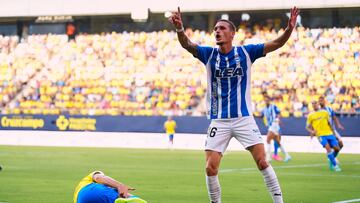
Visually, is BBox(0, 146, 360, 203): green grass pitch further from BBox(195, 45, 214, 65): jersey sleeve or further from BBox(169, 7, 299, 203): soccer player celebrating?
BBox(195, 45, 214, 65): jersey sleeve

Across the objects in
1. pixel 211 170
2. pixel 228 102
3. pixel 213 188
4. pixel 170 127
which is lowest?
pixel 170 127

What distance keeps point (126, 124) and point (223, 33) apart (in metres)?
29.3

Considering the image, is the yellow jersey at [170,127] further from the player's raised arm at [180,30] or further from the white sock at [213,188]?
the white sock at [213,188]

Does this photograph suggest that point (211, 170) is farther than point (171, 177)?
No

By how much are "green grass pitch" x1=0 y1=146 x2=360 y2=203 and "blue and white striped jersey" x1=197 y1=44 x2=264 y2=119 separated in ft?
11.6

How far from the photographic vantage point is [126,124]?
40.5m

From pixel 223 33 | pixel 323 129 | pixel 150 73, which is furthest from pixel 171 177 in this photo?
pixel 150 73

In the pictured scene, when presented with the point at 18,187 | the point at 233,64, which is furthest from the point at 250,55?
the point at 18,187

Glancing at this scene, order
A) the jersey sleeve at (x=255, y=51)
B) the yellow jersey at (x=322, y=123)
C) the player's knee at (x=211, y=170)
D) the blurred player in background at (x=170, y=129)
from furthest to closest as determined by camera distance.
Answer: the blurred player in background at (x=170, y=129) → the yellow jersey at (x=322, y=123) → the jersey sleeve at (x=255, y=51) → the player's knee at (x=211, y=170)

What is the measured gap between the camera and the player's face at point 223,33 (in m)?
11.4

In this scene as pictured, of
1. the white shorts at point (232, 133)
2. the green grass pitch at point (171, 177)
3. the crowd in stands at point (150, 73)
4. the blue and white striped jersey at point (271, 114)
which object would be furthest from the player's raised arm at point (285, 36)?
the crowd in stands at point (150, 73)

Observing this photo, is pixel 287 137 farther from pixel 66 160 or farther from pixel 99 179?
pixel 99 179

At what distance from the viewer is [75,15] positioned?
154 ft

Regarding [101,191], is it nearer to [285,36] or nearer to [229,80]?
[229,80]
